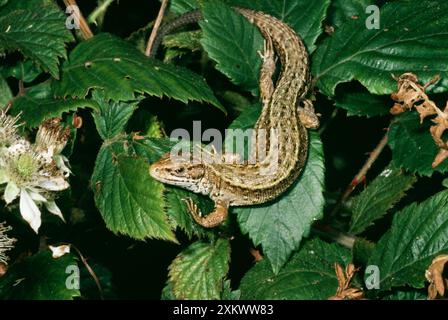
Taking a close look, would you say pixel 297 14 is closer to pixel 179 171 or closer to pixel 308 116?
pixel 308 116

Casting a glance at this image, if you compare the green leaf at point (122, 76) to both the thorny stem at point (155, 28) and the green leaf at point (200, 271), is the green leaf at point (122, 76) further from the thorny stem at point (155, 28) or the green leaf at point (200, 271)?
the green leaf at point (200, 271)

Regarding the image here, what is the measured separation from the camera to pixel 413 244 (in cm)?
298

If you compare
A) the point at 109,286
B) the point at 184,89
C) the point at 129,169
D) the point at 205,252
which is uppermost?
the point at 184,89

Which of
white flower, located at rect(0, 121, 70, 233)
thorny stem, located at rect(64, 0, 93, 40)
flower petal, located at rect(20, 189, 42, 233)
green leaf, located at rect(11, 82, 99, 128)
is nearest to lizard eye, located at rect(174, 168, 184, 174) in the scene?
green leaf, located at rect(11, 82, 99, 128)

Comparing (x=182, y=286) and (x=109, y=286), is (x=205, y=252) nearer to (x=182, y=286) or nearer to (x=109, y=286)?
(x=182, y=286)

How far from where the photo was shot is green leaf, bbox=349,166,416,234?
3482 mm

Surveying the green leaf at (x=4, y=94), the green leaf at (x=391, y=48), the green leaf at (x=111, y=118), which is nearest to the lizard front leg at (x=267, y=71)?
the green leaf at (x=391, y=48)

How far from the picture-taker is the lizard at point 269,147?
325cm

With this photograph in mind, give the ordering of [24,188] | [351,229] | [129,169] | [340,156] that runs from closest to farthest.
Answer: [24,188]
[129,169]
[351,229]
[340,156]

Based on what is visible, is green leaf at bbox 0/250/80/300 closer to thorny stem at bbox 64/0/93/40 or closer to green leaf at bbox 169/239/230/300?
green leaf at bbox 169/239/230/300

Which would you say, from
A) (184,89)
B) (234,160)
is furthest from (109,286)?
(184,89)

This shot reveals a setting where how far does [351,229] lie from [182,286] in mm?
1004

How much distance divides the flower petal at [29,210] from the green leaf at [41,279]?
242 millimetres

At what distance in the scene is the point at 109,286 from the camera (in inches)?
136
